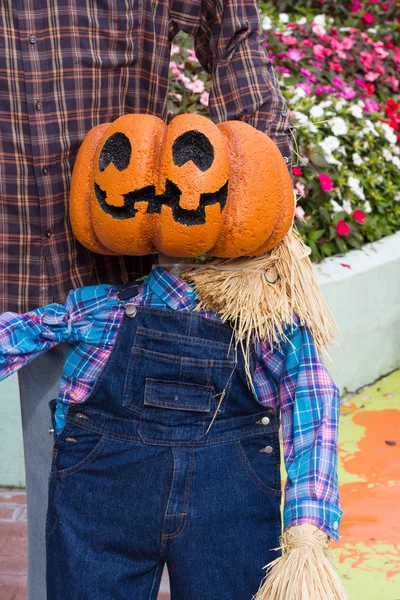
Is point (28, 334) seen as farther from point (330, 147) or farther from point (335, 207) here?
point (330, 147)

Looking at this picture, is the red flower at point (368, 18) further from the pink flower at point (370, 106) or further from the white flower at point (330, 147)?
the white flower at point (330, 147)

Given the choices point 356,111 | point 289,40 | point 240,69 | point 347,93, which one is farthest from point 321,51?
point 240,69

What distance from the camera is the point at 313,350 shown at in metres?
1.92

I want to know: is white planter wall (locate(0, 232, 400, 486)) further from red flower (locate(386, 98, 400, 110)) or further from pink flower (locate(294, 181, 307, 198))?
red flower (locate(386, 98, 400, 110))

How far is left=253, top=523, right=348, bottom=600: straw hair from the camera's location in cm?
167

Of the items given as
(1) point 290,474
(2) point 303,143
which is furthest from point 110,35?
(2) point 303,143

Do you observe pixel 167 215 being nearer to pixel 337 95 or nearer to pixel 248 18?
pixel 248 18

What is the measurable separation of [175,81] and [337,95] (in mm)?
1158

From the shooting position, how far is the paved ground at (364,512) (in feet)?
9.74

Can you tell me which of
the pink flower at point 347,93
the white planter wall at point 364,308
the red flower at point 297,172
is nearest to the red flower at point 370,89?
the pink flower at point 347,93

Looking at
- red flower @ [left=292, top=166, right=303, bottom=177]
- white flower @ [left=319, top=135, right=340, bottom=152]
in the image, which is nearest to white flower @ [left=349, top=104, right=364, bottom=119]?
white flower @ [left=319, top=135, right=340, bottom=152]

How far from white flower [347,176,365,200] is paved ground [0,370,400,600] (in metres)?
1.12

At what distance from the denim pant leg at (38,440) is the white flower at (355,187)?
112 inches

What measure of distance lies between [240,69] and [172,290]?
61cm
